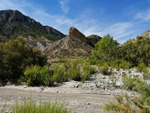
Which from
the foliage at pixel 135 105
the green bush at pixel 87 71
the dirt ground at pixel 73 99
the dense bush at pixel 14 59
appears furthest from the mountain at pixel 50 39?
the foliage at pixel 135 105

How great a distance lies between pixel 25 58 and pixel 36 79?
8.27 ft

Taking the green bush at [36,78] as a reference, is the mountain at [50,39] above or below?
above

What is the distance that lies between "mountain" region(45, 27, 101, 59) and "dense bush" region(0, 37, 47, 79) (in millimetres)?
19684

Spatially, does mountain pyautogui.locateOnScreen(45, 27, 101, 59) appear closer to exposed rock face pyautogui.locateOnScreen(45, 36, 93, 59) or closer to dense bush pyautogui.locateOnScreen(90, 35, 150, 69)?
exposed rock face pyautogui.locateOnScreen(45, 36, 93, 59)

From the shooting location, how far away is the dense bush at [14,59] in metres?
6.90

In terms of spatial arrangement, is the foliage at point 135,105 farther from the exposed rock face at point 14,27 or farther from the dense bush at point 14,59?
the exposed rock face at point 14,27

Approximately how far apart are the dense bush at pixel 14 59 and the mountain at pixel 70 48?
19684 millimetres

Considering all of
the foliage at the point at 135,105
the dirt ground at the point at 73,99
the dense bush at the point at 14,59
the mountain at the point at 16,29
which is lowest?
the dirt ground at the point at 73,99

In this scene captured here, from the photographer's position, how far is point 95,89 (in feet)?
16.2

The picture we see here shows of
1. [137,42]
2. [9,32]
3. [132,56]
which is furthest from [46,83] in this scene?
[9,32]

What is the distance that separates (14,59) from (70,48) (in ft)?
90.3

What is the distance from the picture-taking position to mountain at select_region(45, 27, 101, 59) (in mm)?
28969

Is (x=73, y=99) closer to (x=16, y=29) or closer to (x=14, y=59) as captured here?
(x=14, y=59)

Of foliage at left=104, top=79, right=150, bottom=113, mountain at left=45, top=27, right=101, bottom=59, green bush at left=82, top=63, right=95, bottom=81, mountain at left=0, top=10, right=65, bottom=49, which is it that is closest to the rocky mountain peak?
mountain at left=0, top=10, right=65, bottom=49
